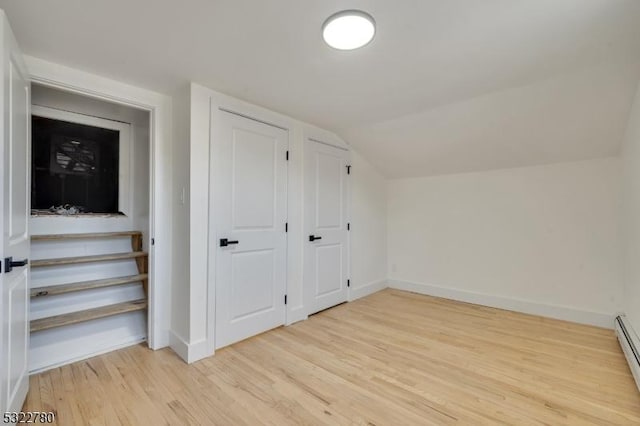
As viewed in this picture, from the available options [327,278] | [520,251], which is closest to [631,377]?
[520,251]

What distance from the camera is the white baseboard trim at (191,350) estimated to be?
94.0 inches

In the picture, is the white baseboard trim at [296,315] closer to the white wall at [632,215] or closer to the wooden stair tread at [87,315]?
the wooden stair tread at [87,315]

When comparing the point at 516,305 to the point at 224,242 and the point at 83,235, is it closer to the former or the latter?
the point at 224,242

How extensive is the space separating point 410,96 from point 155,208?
252 cm

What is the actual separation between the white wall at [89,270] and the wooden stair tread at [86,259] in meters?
0.12

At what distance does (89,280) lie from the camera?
8.77 feet

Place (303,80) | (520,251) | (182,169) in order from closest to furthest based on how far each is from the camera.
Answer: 1. (303,80)
2. (182,169)
3. (520,251)

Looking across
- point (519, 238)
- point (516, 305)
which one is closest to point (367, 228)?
point (519, 238)

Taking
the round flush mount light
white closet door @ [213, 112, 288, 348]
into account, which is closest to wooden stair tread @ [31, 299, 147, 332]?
white closet door @ [213, 112, 288, 348]

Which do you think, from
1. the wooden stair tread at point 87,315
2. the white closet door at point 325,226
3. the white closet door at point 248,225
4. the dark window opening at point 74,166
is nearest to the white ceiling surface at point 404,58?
the white closet door at point 248,225

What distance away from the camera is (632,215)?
2469 mm

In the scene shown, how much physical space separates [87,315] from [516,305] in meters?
4.51

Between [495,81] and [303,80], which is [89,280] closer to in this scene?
[303,80]

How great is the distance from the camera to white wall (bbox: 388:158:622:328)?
312 centimetres
